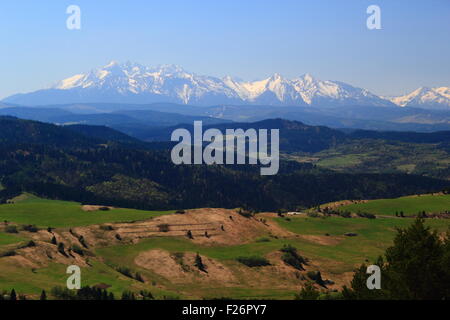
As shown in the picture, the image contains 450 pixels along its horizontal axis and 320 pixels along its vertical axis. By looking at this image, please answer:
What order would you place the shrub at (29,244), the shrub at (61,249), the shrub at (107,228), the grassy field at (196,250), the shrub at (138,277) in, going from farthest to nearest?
the shrub at (107,228)
the shrub at (61,249)
the shrub at (138,277)
the shrub at (29,244)
the grassy field at (196,250)

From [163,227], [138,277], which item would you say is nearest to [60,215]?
[163,227]

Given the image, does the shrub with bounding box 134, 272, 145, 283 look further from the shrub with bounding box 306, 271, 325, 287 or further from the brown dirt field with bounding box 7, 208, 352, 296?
the shrub with bounding box 306, 271, 325, 287

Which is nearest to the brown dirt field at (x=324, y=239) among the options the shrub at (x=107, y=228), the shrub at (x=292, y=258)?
the shrub at (x=292, y=258)

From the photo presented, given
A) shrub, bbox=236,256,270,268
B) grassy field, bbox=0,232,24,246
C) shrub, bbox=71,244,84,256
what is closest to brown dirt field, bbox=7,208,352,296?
shrub, bbox=236,256,270,268

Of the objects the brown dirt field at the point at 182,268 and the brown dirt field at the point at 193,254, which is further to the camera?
the brown dirt field at the point at 182,268

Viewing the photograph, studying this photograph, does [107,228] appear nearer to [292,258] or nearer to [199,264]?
[199,264]

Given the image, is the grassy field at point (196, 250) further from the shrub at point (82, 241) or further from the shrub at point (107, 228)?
the shrub at point (107, 228)
